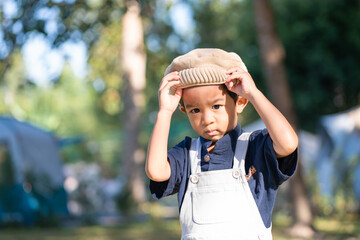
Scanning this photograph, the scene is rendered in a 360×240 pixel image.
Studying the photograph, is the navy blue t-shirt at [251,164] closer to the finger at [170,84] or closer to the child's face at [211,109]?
the child's face at [211,109]

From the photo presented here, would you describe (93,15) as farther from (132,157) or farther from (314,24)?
(314,24)

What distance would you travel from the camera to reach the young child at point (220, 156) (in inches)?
97.9

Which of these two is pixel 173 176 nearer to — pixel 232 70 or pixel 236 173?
pixel 236 173

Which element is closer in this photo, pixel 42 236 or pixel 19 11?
pixel 19 11

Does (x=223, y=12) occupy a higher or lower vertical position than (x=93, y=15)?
higher

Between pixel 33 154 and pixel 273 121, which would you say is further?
pixel 33 154

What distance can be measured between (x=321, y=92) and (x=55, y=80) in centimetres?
1102

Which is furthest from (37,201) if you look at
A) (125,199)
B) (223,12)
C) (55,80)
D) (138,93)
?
(223,12)

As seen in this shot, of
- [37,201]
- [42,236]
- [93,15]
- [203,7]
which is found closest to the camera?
[93,15]

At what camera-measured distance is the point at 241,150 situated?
263cm

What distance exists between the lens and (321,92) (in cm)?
1728

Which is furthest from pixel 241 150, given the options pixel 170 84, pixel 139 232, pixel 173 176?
pixel 139 232

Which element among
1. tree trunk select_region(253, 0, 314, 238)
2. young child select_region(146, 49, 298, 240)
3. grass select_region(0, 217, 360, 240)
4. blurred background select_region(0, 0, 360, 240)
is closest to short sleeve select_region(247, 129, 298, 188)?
young child select_region(146, 49, 298, 240)

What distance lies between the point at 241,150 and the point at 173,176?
345 millimetres
